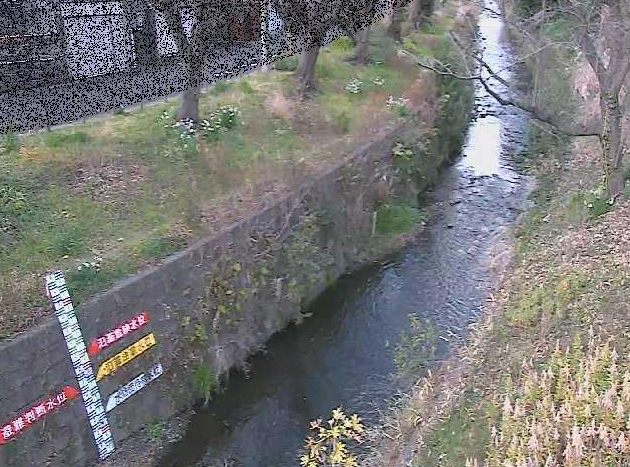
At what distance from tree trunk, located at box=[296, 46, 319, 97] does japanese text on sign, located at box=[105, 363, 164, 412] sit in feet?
30.7

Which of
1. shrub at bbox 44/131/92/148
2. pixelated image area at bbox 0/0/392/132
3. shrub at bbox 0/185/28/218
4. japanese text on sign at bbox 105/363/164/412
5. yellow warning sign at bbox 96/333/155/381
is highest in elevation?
pixelated image area at bbox 0/0/392/132

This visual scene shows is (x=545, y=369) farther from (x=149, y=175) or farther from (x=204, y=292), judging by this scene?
(x=149, y=175)

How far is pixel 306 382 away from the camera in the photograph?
465 inches

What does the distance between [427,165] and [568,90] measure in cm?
533

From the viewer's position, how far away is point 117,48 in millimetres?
16062

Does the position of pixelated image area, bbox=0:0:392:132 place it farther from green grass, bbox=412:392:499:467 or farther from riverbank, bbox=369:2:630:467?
green grass, bbox=412:392:499:467

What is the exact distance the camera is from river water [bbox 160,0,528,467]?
1065 cm

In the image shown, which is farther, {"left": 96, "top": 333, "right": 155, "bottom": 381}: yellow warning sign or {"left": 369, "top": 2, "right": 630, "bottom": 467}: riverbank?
{"left": 96, "top": 333, "right": 155, "bottom": 381}: yellow warning sign

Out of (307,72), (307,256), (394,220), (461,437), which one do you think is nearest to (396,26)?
(307,72)

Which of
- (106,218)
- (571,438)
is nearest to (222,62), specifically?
(106,218)

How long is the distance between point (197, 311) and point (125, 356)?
1.47 metres

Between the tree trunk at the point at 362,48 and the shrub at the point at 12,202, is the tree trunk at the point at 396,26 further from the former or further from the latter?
the shrub at the point at 12,202

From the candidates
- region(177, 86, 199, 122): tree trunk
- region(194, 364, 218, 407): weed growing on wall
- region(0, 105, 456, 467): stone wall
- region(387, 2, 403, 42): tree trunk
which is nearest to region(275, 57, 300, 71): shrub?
region(0, 105, 456, 467): stone wall

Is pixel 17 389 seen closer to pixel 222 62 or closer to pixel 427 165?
pixel 222 62
